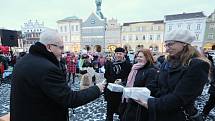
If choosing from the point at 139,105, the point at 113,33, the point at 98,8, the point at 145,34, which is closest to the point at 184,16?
the point at 145,34

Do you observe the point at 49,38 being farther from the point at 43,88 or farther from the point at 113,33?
the point at 113,33

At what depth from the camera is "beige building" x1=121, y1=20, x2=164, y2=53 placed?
4259cm

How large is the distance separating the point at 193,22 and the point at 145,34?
10356 mm

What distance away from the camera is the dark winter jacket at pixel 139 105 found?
2533 mm

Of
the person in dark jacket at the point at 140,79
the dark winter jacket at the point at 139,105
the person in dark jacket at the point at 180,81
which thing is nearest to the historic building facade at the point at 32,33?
the person in dark jacket at the point at 140,79

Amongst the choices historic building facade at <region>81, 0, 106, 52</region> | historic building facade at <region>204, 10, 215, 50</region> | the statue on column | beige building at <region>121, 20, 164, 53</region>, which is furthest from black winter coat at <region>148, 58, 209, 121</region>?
the statue on column

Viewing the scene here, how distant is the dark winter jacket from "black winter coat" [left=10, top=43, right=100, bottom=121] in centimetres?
108

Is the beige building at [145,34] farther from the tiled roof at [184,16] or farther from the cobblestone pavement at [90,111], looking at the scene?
the cobblestone pavement at [90,111]

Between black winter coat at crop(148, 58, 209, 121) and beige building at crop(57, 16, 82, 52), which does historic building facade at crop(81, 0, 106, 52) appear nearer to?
beige building at crop(57, 16, 82, 52)

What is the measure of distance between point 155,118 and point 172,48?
0.68m

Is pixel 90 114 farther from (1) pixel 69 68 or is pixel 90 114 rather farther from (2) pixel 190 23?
(2) pixel 190 23

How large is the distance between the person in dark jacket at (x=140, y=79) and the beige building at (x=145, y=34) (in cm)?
4005

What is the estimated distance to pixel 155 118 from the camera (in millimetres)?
1753

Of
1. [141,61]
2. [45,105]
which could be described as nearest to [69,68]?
[141,61]
